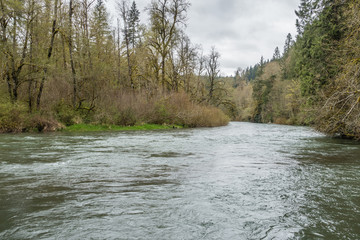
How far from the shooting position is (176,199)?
15.3 feet

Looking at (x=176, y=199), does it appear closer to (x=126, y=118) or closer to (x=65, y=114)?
(x=65, y=114)

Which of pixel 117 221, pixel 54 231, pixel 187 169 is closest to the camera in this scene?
pixel 54 231

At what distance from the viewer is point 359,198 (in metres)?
4.89

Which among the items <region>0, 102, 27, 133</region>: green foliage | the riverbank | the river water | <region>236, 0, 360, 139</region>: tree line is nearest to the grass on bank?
the riverbank

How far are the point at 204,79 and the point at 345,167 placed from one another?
126ft

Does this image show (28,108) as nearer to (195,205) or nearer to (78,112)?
(78,112)

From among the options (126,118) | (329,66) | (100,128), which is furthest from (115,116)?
(329,66)

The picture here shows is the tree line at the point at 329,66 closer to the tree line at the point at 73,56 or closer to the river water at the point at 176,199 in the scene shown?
the river water at the point at 176,199

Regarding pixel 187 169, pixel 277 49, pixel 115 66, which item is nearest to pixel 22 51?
pixel 115 66

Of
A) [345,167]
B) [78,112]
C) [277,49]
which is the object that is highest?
[277,49]

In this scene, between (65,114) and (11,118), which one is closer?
(11,118)

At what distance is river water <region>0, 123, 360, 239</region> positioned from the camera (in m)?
3.48

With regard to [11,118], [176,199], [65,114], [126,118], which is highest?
[65,114]

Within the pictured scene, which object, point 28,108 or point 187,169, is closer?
point 187,169
